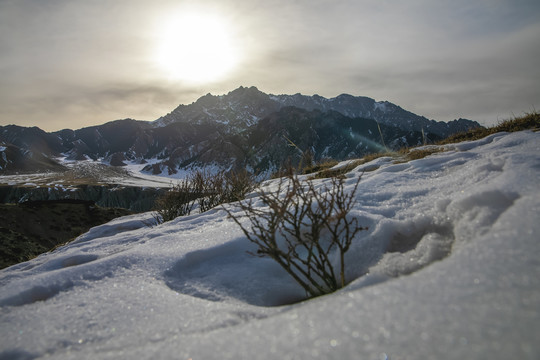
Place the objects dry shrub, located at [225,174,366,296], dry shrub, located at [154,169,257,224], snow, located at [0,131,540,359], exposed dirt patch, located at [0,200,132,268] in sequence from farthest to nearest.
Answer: exposed dirt patch, located at [0,200,132,268] < dry shrub, located at [154,169,257,224] < dry shrub, located at [225,174,366,296] < snow, located at [0,131,540,359]

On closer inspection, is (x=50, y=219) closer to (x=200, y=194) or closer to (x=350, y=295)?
(x=200, y=194)

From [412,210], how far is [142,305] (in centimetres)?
218

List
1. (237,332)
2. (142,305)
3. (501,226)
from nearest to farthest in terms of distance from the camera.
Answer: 1. (237,332)
2. (501,226)
3. (142,305)

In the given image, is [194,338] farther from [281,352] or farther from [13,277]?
[13,277]

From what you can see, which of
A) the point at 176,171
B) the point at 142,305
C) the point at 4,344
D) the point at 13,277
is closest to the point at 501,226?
the point at 142,305

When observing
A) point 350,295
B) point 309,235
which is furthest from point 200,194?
point 350,295

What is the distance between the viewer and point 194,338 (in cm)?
107

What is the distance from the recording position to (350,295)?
1.09 metres

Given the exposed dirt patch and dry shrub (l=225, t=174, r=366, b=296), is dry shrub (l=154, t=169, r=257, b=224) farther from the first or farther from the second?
the exposed dirt patch

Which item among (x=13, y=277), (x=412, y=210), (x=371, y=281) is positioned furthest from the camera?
(x=13, y=277)

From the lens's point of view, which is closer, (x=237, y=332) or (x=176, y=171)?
(x=237, y=332)

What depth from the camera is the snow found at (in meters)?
0.82

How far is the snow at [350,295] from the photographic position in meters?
0.82

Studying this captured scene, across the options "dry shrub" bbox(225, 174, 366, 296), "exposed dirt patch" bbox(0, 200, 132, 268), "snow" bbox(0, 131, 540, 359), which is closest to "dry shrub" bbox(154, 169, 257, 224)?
"snow" bbox(0, 131, 540, 359)
